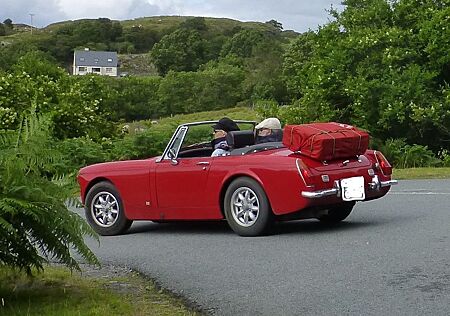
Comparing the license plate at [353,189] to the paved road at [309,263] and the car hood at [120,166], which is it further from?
the car hood at [120,166]

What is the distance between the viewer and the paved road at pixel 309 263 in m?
6.17

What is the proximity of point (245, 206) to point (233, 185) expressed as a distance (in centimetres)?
29

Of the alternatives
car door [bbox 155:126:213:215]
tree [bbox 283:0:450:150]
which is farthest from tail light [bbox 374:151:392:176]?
tree [bbox 283:0:450:150]

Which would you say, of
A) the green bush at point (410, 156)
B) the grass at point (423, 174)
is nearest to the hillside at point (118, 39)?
the green bush at point (410, 156)

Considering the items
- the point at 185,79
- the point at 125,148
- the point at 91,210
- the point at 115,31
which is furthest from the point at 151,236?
the point at 115,31

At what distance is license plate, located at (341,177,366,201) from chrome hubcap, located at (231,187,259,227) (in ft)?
3.32

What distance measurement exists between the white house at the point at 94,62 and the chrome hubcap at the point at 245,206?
445 ft

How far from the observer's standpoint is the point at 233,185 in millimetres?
9781

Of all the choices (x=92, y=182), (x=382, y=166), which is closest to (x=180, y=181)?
(x=92, y=182)

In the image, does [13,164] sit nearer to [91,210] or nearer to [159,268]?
[159,268]

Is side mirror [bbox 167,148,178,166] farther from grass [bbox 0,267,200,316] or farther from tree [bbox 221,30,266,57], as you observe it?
tree [bbox 221,30,266,57]

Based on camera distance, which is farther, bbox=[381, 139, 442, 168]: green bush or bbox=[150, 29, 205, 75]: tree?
bbox=[150, 29, 205, 75]: tree

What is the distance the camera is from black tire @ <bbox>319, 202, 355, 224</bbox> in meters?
10.4

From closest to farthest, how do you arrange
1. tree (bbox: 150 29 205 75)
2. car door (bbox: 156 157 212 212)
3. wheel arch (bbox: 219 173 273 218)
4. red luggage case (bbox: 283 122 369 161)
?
red luggage case (bbox: 283 122 369 161), wheel arch (bbox: 219 173 273 218), car door (bbox: 156 157 212 212), tree (bbox: 150 29 205 75)
